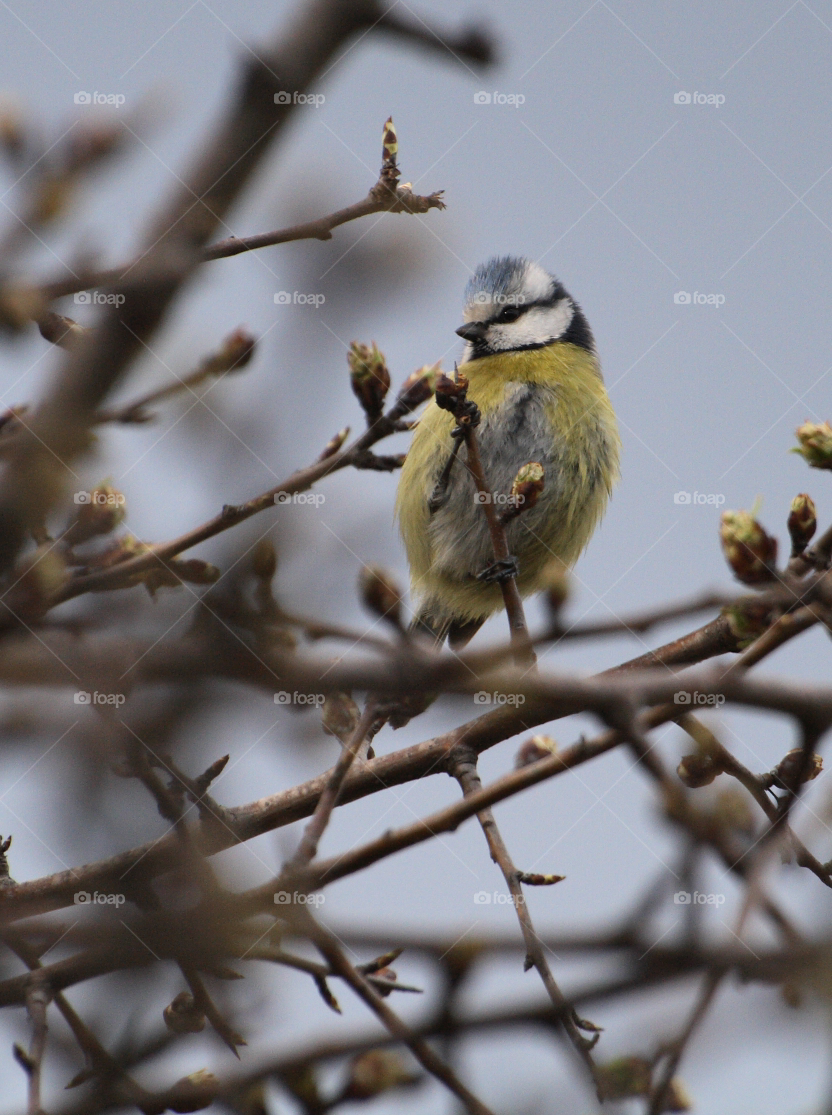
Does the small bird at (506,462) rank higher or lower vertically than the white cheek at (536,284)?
lower

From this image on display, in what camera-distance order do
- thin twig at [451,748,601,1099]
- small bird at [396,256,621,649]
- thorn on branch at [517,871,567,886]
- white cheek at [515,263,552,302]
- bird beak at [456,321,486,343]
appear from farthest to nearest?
1. white cheek at [515,263,552,302]
2. bird beak at [456,321,486,343]
3. small bird at [396,256,621,649]
4. thorn on branch at [517,871,567,886]
5. thin twig at [451,748,601,1099]

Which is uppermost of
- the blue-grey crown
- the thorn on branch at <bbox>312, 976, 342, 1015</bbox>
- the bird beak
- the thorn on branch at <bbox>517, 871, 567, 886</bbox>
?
the blue-grey crown

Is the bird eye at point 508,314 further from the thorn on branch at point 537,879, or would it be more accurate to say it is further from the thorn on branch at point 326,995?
the thorn on branch at point 326,995

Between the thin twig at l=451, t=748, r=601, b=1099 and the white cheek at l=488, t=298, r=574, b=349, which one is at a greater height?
the white cheek at l=488, t=298, r=574, b=349

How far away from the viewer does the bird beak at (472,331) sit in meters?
4.27

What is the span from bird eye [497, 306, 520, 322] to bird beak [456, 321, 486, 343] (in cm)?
9

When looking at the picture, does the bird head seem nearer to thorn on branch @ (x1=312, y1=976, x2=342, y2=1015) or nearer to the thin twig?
the thin twig

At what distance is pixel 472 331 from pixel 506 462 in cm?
66

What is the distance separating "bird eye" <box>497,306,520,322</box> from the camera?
14.4 ft

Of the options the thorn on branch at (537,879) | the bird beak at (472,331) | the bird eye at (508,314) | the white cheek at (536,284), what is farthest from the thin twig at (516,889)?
the white cheek at (536,284)

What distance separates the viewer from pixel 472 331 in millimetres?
4277

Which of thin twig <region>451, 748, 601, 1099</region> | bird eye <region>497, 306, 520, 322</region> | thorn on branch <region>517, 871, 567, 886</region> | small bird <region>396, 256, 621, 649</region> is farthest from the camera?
bird eye <region>497, 306, 520, 322</region>

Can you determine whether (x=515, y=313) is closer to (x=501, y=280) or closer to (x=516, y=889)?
(x=501, y=280)

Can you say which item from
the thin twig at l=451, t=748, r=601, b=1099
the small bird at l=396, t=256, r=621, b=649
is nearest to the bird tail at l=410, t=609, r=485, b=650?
the small bird at l=396, t=256, r=621, b=649
